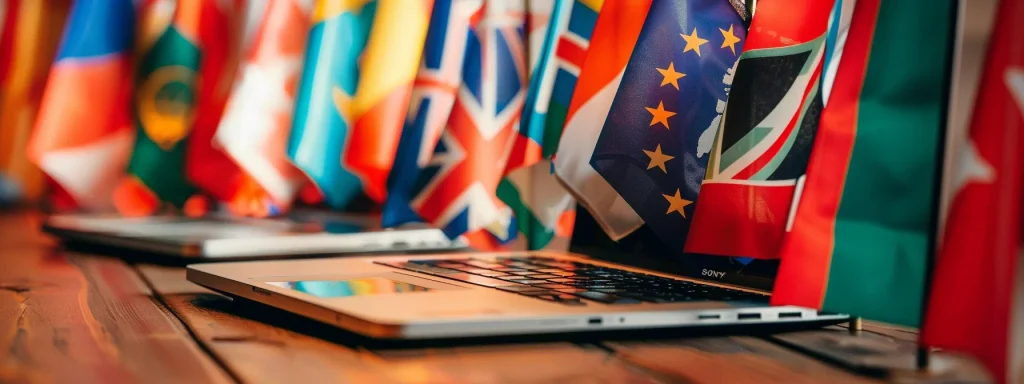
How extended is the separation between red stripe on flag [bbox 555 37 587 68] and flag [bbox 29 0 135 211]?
126cm

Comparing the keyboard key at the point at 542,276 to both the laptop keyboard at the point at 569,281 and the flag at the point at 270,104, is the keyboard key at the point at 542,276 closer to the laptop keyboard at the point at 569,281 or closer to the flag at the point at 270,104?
the laptop keyboard at the point at 569,281

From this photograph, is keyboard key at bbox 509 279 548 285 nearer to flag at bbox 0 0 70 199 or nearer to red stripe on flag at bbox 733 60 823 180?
red stripe on flag at bbox 733 60 823 180

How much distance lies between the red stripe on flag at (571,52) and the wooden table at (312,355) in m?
0.49

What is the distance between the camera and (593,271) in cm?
90

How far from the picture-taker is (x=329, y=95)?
1696mm

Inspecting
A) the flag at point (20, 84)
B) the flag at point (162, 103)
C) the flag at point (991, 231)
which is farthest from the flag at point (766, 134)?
the flag at point (20, 84)

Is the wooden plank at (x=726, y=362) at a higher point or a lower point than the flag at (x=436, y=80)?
lower

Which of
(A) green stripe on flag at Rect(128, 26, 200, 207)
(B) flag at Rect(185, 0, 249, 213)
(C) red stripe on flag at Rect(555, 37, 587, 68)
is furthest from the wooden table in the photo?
(A) green stripe on flag at Rect(128, 26, 200, 207)

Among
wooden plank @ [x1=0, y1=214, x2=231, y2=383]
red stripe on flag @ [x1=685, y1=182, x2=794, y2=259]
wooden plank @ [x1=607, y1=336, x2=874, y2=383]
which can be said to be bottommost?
wooden plank @ [x1=0, y1=214, x2=231, y2=383]

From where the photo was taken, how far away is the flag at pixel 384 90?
1.60 m

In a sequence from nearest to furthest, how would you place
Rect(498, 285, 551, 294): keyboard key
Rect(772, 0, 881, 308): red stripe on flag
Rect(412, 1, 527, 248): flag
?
Rect(772, 0, 881, 308): red stripe on flag, Rect(498, 285, 551, 294): keyboard key, Rect(412, 1, 527, 248): flag

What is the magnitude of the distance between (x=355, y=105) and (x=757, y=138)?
3.14 feet

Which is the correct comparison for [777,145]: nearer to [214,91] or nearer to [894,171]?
[894,171]

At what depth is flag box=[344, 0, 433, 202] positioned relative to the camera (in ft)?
5.25
